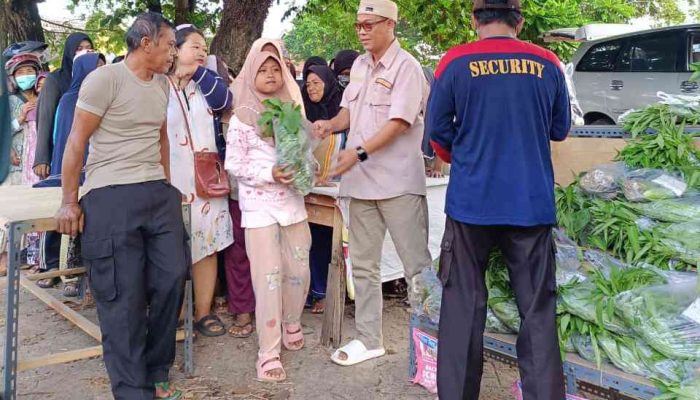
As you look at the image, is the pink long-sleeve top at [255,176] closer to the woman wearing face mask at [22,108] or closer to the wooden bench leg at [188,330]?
the wooden bench leg at [188,330]

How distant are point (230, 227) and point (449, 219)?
175 centimetres

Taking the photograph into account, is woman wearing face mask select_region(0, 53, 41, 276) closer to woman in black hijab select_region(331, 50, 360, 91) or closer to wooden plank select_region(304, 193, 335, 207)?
woman in black hijab select_region(331, 50, 360, 91)

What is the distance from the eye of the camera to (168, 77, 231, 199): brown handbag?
3.69 metres

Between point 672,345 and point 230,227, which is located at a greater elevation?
point 230,227

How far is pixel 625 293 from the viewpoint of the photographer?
239 centimetres

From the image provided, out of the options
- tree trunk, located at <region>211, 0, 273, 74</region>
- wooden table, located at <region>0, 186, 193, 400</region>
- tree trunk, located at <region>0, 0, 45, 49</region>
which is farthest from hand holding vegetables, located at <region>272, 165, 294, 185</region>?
tree trunk, located at <region>0, 0, 45, 49</region>

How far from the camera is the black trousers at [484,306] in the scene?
8.03 ft

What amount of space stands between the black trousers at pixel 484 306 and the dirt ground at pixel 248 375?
0.61 meters

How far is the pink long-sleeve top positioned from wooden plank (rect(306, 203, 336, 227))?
530 millimetres

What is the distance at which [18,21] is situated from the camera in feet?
24.0

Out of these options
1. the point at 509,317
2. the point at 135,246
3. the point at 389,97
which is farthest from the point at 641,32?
the point at 135,246

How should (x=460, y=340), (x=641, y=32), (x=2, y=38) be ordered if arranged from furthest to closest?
(x=641, y=32) → (x=2, y=38) → (x=460, y=340)

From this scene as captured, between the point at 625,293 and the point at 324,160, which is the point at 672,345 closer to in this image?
the point at 625,293

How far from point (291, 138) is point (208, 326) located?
4.77ft
